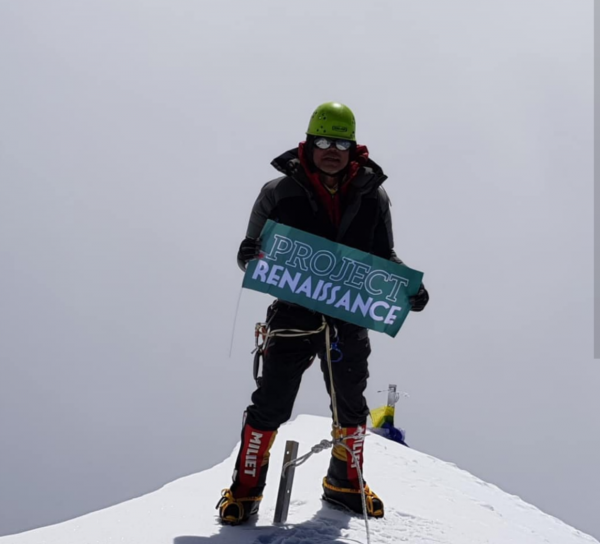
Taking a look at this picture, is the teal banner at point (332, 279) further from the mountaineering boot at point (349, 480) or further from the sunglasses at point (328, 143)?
the mountaineering boot at point (349, 480)

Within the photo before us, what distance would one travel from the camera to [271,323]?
4.74 meters

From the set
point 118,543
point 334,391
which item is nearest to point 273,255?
point 334,391

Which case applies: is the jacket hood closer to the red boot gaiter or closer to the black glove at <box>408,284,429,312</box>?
the black glove at <box>408,284,429,312</box>

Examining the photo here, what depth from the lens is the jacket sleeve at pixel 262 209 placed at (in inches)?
187

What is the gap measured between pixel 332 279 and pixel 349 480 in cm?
152

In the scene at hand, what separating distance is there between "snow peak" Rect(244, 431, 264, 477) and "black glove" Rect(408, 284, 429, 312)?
1.38 m

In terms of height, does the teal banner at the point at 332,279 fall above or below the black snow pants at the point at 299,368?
above

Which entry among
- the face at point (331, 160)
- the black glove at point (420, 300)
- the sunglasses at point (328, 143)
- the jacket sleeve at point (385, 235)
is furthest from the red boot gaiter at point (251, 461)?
the sunglasses at point (328, 143)

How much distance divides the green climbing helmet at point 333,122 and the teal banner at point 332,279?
0.71 metres

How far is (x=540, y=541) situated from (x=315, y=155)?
3.81 metres

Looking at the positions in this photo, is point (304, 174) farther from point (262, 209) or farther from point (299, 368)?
point (299, 368)

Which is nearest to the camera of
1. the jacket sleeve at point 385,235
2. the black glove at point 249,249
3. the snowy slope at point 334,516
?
the snowy slope at point 334,516

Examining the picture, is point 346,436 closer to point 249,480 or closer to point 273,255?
point 249,480

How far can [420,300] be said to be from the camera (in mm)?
4777
